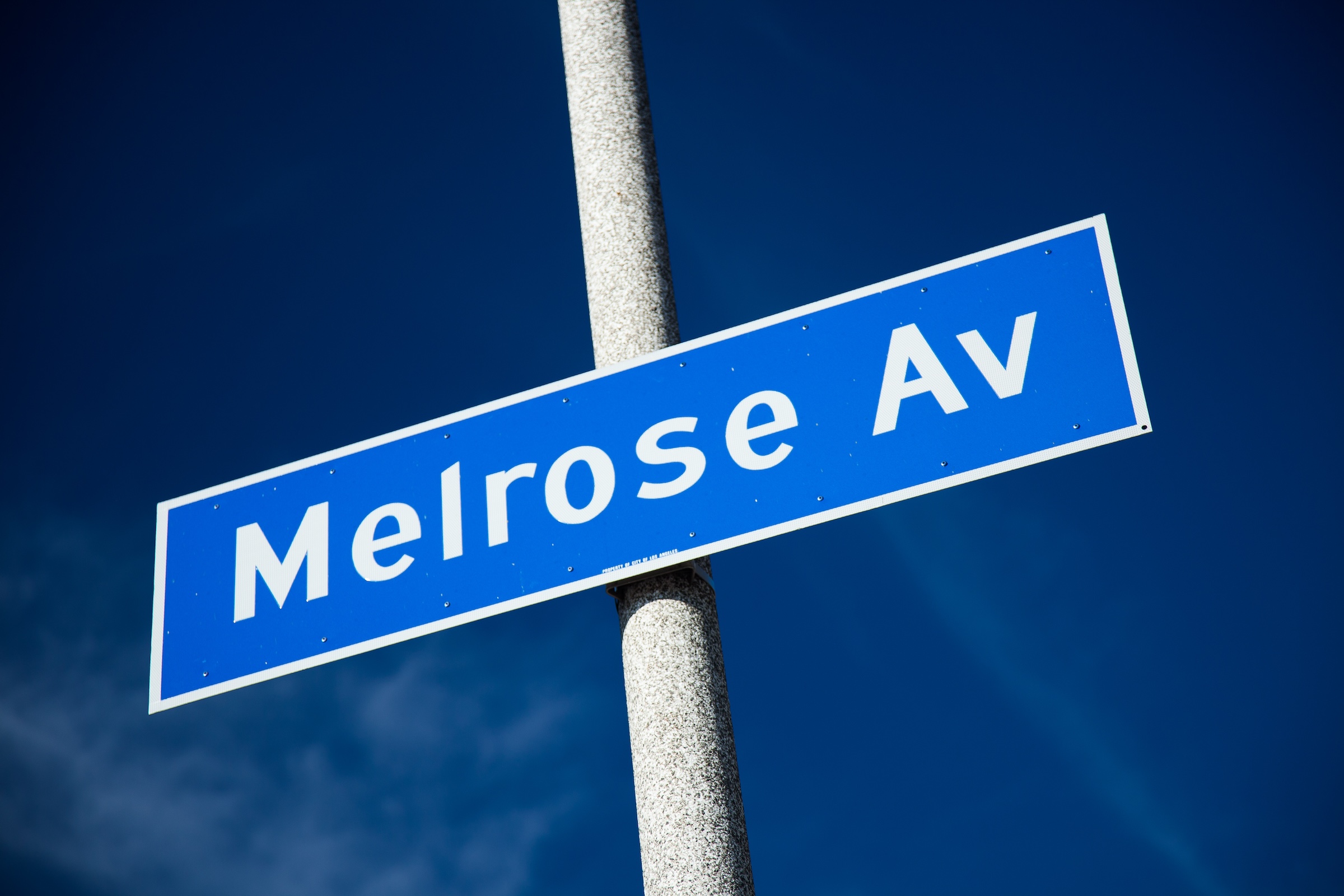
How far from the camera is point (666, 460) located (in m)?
2.16

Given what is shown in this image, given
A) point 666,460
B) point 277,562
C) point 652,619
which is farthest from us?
point 277,562

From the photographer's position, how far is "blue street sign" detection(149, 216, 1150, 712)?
203 centimetres

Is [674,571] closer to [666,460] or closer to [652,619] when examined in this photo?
[652,619]

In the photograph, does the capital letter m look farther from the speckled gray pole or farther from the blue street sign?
the speckled gray pole

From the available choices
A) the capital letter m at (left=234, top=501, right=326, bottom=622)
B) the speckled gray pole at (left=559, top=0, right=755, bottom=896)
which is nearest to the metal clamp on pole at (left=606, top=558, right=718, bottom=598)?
the speckled gray pole at (left=559, top=0, right=755, bottom=896)

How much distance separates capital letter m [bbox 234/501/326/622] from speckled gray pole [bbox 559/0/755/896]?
0.66 metres

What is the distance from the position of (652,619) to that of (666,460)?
1.00ft

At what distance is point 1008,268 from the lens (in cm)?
217

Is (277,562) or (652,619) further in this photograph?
(277,562)

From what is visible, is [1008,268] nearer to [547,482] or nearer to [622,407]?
[622,407]

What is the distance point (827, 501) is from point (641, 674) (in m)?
0.45

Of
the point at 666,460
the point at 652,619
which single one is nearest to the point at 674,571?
the point at 652,619

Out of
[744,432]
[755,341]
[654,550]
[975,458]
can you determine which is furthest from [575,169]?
[975,458]

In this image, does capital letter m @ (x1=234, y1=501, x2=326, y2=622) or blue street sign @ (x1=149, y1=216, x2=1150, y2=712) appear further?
capital letter m @ (x1=234, y1=501, x2=326, y2=622)
